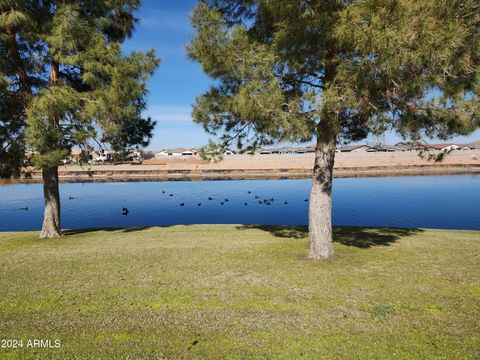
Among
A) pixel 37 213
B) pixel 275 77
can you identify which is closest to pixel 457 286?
pixel 275 77

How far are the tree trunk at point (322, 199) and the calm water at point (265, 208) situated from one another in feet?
51.1

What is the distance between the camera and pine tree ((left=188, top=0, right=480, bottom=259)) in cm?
725

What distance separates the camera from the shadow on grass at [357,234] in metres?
12.8

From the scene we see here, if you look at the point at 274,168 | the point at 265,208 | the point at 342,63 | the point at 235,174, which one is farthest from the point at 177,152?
the point at 342,63

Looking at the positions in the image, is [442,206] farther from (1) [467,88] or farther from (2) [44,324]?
(2) [44,324]

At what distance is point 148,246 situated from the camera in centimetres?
1293

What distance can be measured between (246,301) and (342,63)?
5999 mm

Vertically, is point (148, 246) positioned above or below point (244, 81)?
below

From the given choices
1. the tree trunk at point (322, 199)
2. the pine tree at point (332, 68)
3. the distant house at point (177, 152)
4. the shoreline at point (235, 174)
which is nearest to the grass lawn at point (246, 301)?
the tree trunk at point (322, 199)

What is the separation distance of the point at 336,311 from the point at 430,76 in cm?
564

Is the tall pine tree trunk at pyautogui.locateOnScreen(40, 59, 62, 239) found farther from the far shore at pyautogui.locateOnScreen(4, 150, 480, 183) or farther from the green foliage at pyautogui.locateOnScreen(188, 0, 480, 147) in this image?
the far shore at pyautogui.locateOnScreen(4, 150, 480, 183)

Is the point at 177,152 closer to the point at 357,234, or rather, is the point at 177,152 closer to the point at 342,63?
the point at 357,234

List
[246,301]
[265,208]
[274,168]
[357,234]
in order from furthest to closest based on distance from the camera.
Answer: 1. [274,168]
2. [265,208]
3. [357,234]
4. [246,301]

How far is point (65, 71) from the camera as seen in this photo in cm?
1512
